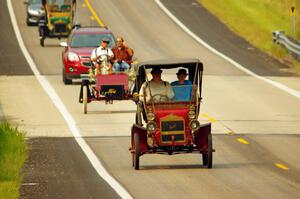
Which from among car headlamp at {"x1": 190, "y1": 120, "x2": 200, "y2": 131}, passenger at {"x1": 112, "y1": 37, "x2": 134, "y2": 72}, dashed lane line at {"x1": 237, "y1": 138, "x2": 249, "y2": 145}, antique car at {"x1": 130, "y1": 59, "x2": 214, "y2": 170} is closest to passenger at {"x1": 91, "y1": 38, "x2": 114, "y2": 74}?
passenger at {"x1": 112, "y1": 37, "x2": 134, "y2": 72}

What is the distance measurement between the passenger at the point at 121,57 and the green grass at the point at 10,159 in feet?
16.9

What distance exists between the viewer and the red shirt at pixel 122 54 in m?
33.3

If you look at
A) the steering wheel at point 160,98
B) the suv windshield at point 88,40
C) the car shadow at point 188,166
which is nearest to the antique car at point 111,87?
the suv windshield at point 88,40

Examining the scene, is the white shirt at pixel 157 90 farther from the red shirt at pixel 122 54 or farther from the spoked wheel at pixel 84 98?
the red shirt at pixel 122 54

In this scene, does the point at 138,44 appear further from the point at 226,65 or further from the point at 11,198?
the point at 11,198

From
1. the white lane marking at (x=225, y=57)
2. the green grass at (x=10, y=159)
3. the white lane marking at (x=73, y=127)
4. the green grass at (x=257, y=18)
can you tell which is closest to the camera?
the green grass at (x=10, y=159)

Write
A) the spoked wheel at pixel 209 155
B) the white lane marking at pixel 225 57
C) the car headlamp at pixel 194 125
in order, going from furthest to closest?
1. the white lane marking at pixel 225 57
2. the car headlamp at pixel 194 125
3. the spoked wheel at pixel 209 155

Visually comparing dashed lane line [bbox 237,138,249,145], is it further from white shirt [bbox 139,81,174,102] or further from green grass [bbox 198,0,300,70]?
green grass [bbox 198,0,300,70]

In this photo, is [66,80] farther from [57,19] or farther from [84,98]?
[57,19]

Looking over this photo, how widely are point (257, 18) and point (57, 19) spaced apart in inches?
371

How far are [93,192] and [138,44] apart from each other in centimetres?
3536

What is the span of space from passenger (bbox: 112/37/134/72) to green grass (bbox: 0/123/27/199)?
514 cm

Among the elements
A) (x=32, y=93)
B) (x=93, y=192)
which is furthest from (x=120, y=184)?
(x=32, y=93)

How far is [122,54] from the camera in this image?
110 ft
